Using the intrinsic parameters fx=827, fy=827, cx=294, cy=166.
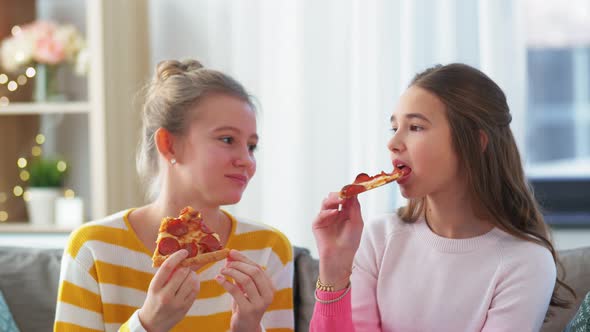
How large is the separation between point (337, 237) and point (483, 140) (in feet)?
1.38

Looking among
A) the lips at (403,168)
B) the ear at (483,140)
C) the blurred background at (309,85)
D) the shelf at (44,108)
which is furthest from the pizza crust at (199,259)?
the shelf at (44,108)

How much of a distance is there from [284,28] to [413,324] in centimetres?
165

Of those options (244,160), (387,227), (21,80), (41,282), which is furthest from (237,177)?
(21,80)

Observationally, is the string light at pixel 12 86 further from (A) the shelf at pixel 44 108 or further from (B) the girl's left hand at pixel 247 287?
(B) the girl's left hand at pixel 247 287

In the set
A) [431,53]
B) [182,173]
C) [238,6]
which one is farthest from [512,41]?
[182,173]

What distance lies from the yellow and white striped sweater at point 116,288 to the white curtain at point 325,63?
1.20 meters

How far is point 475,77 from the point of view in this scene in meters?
2.00

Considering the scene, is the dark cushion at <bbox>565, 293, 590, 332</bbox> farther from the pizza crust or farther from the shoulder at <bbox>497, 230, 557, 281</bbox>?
the pizza crust

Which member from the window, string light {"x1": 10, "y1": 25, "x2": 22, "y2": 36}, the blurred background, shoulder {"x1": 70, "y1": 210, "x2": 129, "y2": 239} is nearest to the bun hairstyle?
shoulder {"x1": 70, "y1": 210, "x2": 129, "y2": 239}

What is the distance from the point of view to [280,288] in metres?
2.14

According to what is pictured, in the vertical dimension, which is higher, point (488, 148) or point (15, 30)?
point (15, 30)

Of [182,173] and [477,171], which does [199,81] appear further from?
[477,171]

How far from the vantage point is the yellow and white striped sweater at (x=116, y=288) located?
1.98 meters

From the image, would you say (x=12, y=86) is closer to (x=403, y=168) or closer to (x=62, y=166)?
(x=62, y=166)
